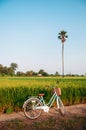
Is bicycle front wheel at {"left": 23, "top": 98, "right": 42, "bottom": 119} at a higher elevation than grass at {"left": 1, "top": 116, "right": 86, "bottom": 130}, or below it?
higher

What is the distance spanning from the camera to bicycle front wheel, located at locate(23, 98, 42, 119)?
10.3m

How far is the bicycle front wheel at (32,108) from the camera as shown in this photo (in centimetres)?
1026

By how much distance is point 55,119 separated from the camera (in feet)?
31.8

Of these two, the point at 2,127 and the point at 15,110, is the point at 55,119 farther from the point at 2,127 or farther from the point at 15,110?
the point at 15,110

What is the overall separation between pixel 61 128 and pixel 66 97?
21.4 feet

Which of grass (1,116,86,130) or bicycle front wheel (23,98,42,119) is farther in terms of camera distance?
bicycle front wheel (23,98,42,119)

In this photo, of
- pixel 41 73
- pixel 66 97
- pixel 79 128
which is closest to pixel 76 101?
pixel 66 97

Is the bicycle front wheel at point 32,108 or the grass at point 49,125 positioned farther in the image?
the bicycle front wheel at point 32,108

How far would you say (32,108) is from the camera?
1024 centimetres

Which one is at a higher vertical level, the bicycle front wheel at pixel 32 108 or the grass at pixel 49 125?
the bicycle front wheel at pixel 32 108

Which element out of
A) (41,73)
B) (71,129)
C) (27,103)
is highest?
(41,73)

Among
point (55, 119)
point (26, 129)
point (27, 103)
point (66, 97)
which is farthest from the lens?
point (66, 97)

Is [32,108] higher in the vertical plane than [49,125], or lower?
higher

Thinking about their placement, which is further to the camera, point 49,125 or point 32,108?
point 32,108
